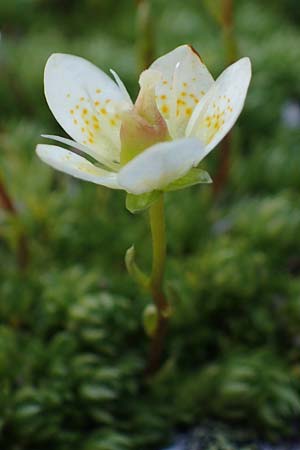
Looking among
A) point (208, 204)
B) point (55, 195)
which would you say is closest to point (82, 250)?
point (55, 195)

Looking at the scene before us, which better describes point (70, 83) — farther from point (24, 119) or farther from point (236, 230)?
point (24, 119)

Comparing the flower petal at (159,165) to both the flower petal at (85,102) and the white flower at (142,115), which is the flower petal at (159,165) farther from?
the flower petal at (85,102)

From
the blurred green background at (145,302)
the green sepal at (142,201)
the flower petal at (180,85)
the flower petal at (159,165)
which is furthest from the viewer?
the blurred green background at (145,302)

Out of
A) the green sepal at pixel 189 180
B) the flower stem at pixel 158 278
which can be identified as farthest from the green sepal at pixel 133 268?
the green sepal at pixel 189 180

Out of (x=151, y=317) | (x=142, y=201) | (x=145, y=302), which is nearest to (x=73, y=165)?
(x=142, y=201)

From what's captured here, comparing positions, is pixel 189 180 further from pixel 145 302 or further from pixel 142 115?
pixel 145 302

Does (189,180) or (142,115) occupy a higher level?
(142,115)

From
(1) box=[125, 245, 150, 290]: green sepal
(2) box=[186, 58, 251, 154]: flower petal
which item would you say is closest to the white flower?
(2) box=[186, 58, 251, 154]: flower petal
